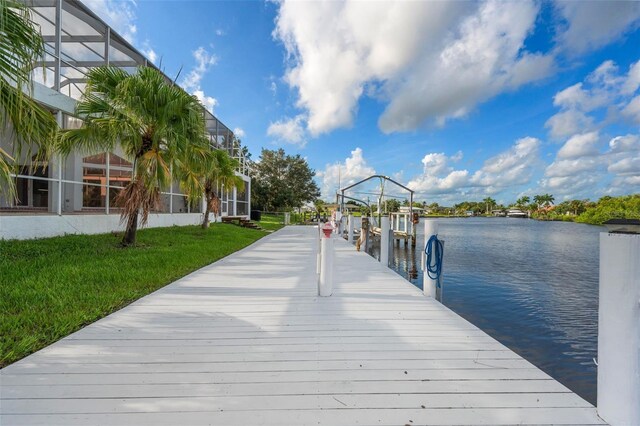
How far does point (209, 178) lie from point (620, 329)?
13.8 meters

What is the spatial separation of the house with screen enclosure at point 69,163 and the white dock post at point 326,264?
6.24m

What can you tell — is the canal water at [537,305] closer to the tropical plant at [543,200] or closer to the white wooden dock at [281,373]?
the white wooden dock at [281,373]

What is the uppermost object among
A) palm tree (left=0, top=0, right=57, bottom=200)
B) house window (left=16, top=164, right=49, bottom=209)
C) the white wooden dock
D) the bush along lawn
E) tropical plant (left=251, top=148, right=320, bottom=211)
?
tropical plant (left=251, top=148, right=320, bottom=211)

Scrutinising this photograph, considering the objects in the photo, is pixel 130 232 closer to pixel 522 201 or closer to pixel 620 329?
pixel 620 329

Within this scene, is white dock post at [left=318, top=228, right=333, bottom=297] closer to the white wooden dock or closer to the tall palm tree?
the white wooden dock

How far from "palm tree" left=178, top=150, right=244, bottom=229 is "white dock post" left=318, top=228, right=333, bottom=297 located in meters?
5.91

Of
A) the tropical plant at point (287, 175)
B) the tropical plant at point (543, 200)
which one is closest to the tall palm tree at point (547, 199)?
the tropical plant at point (543, 200)

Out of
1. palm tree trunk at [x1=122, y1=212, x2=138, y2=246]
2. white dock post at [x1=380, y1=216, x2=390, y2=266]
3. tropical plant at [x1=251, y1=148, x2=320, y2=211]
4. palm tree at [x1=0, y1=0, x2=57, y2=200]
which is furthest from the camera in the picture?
tropical plant at [x1=251, y1=148, x2=320, y2=211]

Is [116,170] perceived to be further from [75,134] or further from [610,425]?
[610,425]

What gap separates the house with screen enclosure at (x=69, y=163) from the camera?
24.8 ft

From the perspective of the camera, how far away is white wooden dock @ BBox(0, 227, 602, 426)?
1863 mm

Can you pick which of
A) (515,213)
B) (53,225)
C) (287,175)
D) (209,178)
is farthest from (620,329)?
(515,213)

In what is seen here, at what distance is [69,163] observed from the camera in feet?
31.9

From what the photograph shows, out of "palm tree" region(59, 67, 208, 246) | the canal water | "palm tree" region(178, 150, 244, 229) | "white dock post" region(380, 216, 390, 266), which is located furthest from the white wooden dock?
"palm tree" region(178, 150, 244, 229)
